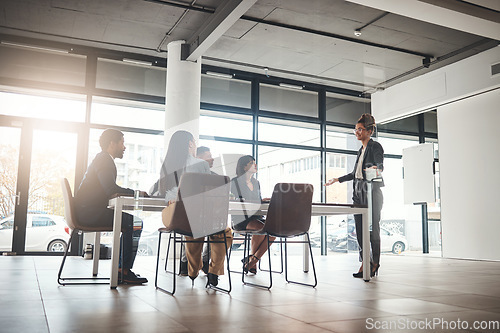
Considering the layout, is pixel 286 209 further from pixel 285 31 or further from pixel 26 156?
pixel 26 156

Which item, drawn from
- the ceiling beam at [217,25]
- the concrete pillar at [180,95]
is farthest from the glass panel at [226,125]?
the ceiling beam at [217,25]

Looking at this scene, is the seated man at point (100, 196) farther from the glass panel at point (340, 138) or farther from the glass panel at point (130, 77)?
the glass panel at point (340, 138)

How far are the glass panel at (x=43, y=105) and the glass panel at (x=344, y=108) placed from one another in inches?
184

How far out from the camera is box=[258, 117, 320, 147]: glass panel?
862cm

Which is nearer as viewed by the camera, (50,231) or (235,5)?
(235,5)

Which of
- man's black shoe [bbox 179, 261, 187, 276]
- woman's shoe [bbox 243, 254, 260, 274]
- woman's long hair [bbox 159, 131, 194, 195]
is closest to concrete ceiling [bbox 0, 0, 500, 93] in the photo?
woman's long hair [bbox 159, 131, 194, 195]

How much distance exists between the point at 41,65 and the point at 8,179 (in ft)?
6.03

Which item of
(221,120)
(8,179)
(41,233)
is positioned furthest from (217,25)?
(41,233)

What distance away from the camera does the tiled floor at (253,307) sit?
2.03m

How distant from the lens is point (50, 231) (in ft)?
23.4

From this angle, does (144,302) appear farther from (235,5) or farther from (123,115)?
(123,115)

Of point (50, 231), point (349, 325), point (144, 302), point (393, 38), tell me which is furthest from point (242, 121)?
point (349, 325)

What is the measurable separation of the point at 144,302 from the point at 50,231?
5.06 m

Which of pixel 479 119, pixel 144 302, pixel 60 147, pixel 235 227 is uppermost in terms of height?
pixel 479 119
